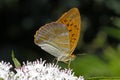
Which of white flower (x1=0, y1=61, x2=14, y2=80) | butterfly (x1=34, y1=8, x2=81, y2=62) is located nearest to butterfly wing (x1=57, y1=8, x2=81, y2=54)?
butterfly (x1=34, y1=8, x2=81, y2=62)

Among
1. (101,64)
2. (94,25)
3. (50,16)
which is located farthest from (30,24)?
(101,64)

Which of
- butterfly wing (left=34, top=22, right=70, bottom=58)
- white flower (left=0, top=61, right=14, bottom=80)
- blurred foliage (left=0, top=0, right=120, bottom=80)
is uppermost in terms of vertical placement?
blurred foliage (left=0, top=0, right=120, bottom=80)

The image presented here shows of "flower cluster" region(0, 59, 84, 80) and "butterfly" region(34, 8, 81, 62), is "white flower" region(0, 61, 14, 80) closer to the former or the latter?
"flower cluster" region(0, 59, 84, 80)

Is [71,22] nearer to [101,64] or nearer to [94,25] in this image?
[101,64]

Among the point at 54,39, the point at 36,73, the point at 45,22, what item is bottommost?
the point at 36,73

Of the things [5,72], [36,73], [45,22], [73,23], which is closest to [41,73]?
[36,73]

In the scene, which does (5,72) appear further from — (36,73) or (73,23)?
(73,23)
